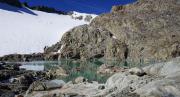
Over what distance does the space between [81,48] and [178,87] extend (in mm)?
86888

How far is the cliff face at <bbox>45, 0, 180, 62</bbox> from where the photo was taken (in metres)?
111

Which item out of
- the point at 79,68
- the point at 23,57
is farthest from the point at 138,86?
the point at 23,57

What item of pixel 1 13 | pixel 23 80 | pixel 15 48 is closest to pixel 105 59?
pixel 15 48

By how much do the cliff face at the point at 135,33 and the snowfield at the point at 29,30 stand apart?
8.95 m

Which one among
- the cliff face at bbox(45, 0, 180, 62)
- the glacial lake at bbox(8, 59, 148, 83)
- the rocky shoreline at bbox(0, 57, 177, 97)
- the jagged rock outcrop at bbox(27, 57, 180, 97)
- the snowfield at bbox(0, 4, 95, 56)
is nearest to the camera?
the jagged rock outcrop at bbox(27, 57, 180, 97)

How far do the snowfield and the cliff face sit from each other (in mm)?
8949

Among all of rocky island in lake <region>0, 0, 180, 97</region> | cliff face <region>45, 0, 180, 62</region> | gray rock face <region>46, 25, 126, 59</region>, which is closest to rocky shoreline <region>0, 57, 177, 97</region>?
rocky island in lake <region>0, 0, 180, 97</region>

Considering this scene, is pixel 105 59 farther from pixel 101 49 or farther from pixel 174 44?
pixel 174 44

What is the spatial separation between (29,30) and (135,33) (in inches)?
1316

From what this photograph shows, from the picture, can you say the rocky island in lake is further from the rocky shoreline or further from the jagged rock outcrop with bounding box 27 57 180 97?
the jagged rock outcrop with bounding box 27 57 180 97

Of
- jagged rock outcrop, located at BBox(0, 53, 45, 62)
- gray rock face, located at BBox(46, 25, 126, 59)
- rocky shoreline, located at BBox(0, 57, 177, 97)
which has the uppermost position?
gray rock face, located at BBox(46, 25, 126, 59)

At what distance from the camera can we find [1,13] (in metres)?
147

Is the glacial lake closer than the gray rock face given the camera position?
Yes

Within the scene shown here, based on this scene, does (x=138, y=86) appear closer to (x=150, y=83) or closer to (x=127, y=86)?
(x=127, y=86)
